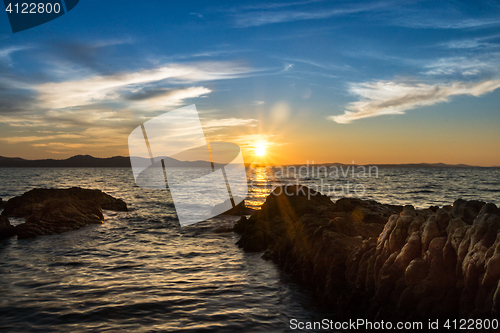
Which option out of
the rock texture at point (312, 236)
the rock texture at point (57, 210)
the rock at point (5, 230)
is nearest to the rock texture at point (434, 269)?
the rock texture at point (312, 236)

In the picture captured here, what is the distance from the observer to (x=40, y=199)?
28219 millimetres

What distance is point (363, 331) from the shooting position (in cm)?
780

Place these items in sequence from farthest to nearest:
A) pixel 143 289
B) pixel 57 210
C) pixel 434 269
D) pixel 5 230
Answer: pixel 57 210, pixel 5 230, pixel 143 289, pixel 434 269

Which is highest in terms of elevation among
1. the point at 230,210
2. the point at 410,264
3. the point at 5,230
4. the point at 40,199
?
the point at 410,264

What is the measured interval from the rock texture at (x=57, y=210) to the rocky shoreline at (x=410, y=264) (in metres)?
15.7

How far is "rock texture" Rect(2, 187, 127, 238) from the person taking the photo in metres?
19.3

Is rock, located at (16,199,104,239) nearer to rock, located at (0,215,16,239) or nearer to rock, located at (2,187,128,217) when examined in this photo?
rock, located at (0,215,16,239)

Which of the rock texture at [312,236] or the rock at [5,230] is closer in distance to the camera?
the rock texture at [312,236]

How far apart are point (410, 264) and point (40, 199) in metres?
31.1

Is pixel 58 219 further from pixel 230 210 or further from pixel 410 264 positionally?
pixel 410 264

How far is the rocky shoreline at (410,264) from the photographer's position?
20.7ft

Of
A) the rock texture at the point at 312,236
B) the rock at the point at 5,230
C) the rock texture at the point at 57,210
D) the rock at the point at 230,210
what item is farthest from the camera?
the rock at the point at 230,210

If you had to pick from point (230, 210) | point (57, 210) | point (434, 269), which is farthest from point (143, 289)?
point (230, 210)

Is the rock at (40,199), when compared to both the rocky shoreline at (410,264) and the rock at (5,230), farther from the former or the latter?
the rocky shoreline at (410,264)
